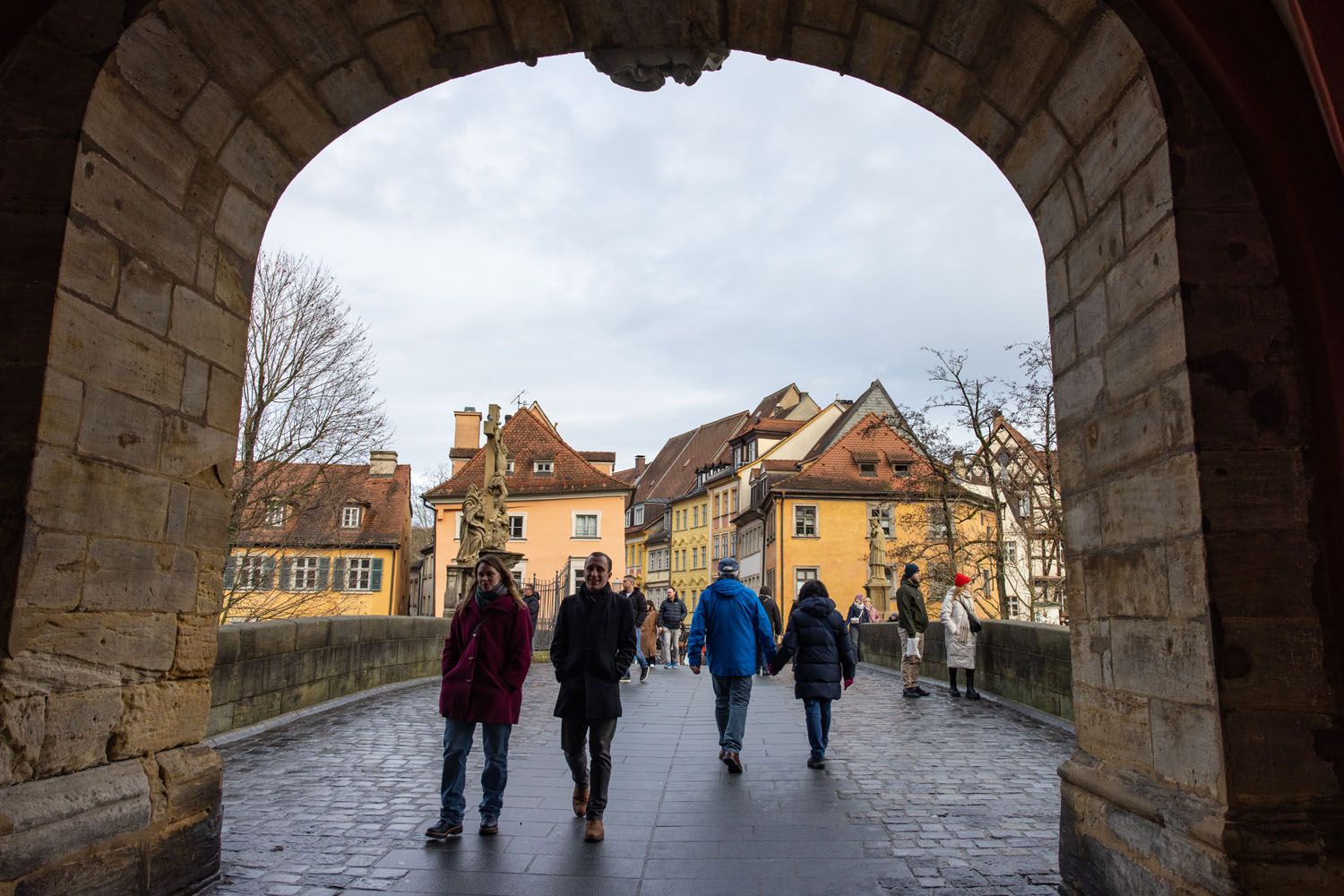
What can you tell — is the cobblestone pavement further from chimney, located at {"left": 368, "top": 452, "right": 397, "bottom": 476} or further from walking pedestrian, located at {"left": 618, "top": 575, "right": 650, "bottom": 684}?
chimney, located at {"left": 368, "top": 452, "right": 397, "bottom": 476}

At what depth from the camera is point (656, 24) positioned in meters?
4.80

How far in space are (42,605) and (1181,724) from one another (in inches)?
159

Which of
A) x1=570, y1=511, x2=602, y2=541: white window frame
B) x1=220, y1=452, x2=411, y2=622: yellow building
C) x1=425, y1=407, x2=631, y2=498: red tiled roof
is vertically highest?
x1=425, y1=407, x2=631, y2=498: red tiled roof

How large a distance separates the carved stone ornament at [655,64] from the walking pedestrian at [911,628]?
29.6ft

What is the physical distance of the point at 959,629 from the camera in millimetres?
12750

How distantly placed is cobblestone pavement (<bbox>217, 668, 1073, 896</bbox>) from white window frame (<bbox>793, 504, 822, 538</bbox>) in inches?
1353

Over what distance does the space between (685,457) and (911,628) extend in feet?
194

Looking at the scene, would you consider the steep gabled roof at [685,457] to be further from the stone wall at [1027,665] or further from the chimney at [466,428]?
the stone wall at [1027,665]

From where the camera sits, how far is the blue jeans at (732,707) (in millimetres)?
7516

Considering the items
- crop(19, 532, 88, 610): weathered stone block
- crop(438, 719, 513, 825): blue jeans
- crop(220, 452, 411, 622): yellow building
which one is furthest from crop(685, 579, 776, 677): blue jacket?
crop(220, 452, 411, 622): yellow building

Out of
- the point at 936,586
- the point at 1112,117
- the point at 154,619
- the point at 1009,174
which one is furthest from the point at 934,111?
the point at 936,586

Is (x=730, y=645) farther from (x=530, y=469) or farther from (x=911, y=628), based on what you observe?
(x=530, y=469)

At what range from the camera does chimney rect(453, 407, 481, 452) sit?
48.7 metres

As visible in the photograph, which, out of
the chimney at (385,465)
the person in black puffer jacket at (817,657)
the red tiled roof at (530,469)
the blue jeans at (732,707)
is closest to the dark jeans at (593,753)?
the blue jeans at (732,707)
